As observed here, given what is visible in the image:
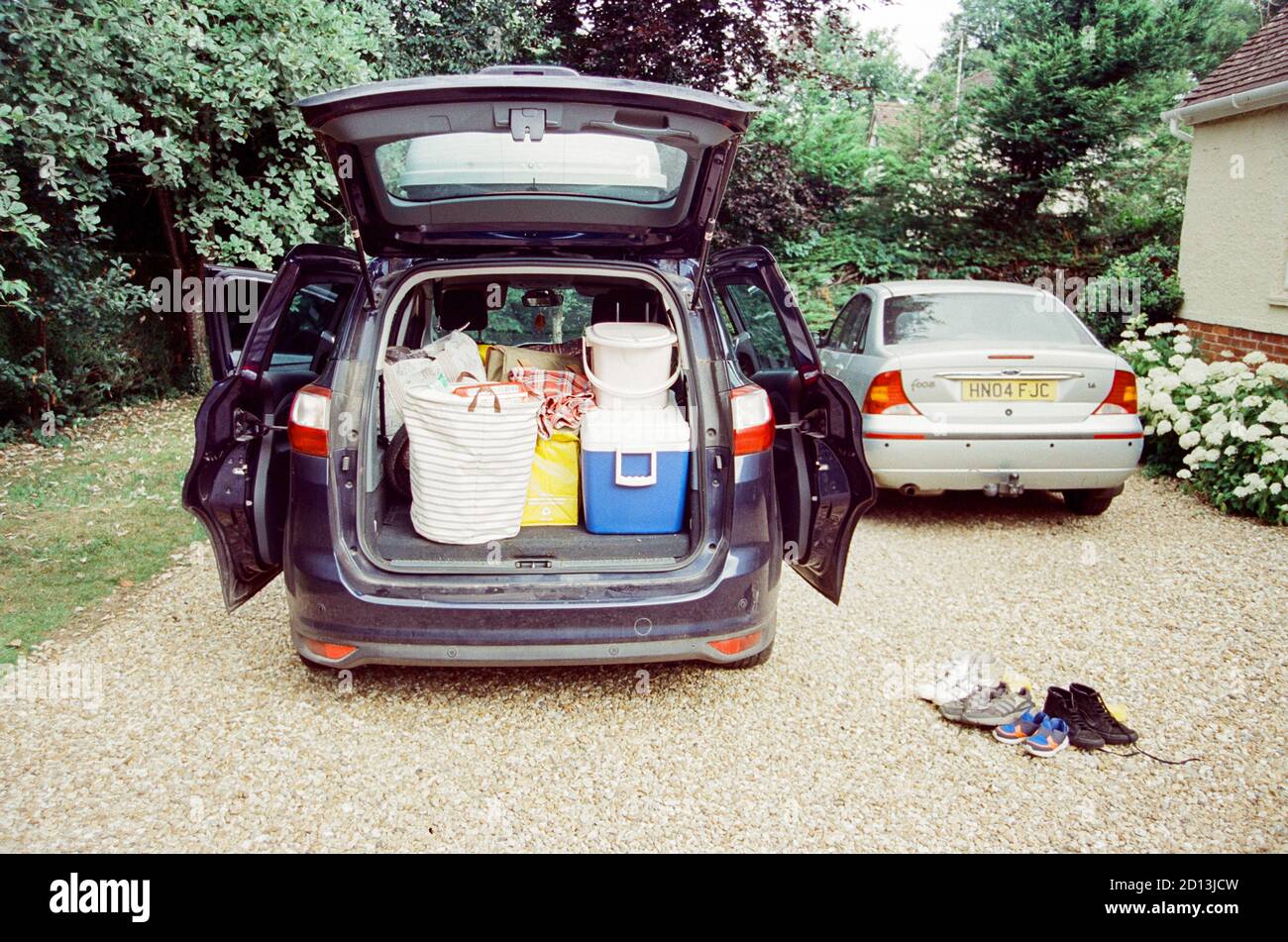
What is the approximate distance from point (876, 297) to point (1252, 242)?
197 inches

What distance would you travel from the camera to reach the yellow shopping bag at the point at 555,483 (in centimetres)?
422

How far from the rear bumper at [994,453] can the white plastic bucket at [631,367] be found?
2.41 metres

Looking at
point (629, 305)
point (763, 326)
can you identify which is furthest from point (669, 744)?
point (763, 326)

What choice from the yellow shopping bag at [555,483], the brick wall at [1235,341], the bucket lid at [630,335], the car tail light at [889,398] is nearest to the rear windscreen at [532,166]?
the bucket lid at [630,335]

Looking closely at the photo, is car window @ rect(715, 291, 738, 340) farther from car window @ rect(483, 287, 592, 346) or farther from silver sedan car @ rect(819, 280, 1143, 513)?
silver sedan car @ rect(819, 280, 1143, 513)

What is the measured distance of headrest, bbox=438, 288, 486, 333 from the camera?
16.7 feet

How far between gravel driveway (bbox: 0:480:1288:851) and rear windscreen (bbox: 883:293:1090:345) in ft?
6.89

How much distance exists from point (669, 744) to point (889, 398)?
10.8 ft

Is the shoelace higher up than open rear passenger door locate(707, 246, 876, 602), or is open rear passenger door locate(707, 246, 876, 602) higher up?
open rear passenger door locate(707, 246, 876, 602)

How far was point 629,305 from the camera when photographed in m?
4.93

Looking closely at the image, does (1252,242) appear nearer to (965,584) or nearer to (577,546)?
(965,584)

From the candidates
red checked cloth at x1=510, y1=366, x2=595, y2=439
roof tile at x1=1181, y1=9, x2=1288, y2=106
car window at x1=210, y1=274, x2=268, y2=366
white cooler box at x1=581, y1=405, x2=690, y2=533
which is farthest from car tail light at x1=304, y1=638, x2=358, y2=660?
roof tile at x1=1181, y1=9, x2=1288, y2=106

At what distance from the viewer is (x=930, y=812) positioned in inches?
128

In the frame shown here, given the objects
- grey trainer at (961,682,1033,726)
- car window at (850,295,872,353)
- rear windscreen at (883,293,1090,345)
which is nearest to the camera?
grey trainer at (961,682,1033,726)
